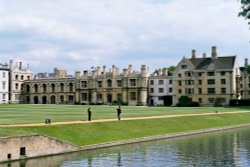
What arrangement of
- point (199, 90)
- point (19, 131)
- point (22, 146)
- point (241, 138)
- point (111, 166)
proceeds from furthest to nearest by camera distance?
point (199, 90) < point (241, 138) < point (19, 131) < point (22, 146) < point (111, 166)

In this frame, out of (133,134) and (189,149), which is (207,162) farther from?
(133,134)

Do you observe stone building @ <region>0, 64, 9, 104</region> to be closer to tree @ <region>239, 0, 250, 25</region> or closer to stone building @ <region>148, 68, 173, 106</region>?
stone building @ <region>148, 68, 173, 106</region>

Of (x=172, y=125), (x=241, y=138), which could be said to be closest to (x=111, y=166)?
(x=241, y=138)

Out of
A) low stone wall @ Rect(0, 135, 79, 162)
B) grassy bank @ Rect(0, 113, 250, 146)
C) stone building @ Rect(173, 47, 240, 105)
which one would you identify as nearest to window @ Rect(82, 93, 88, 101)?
stone building @ Rect(173, 47, 240, 105)

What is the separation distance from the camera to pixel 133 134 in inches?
1781

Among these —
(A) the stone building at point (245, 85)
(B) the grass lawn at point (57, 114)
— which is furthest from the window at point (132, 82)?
(B) the grass lawn at point (57, 114)

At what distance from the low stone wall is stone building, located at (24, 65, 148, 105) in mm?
86506

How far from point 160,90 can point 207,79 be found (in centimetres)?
1435

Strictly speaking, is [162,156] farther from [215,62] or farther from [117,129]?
[215,62]

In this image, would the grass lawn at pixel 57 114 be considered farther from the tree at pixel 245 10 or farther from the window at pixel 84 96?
the window at pixel 84 96

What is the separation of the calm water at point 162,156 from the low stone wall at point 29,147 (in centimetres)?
111

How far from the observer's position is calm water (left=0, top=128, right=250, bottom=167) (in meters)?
29.7

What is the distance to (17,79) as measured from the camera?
138875 millimetres

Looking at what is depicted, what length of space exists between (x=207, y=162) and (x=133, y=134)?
15.9 meters
